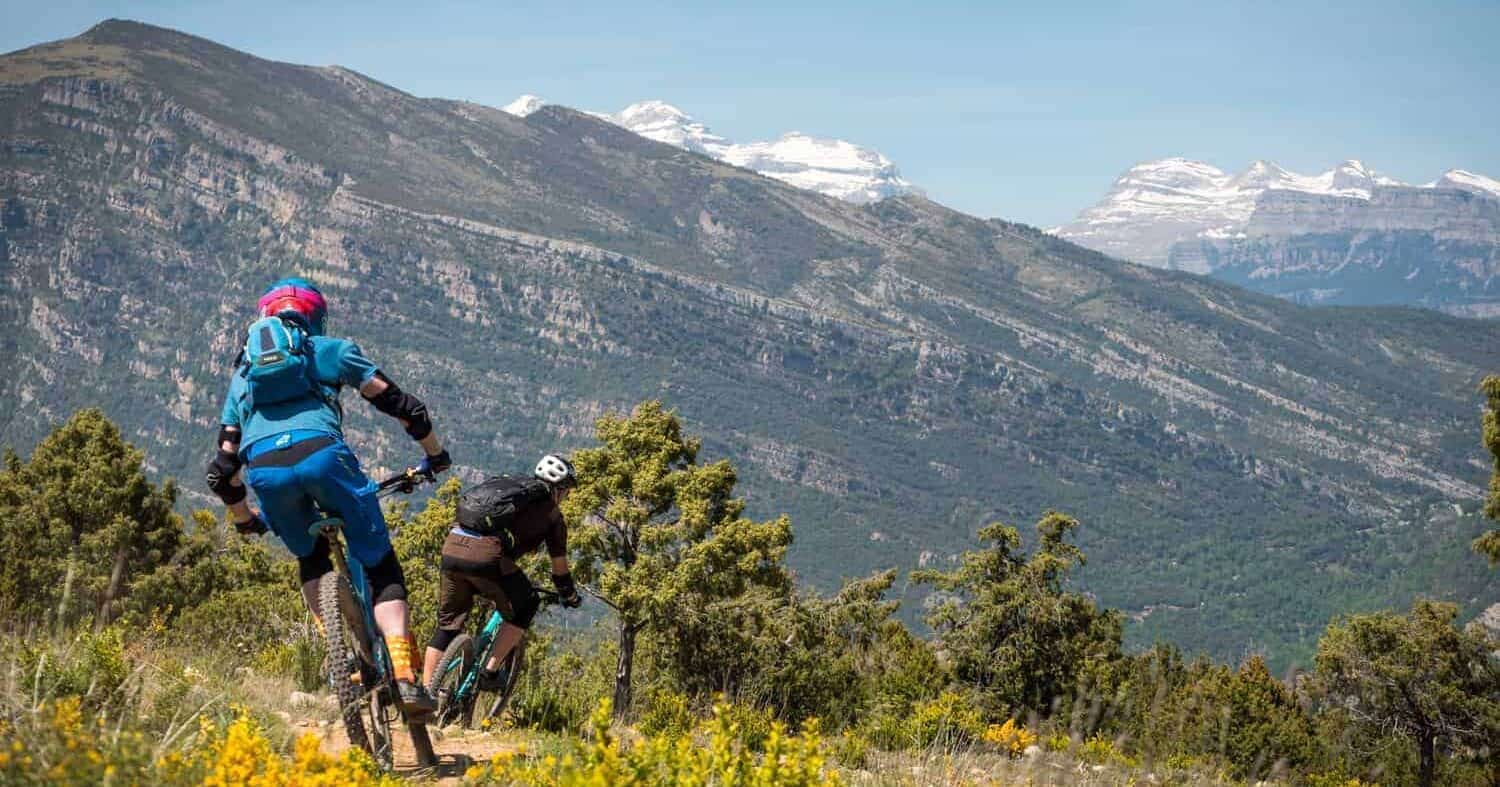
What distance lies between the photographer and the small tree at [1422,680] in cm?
4344

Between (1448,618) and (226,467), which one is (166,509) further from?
(1448,618)

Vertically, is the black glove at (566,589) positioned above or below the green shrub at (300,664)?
above

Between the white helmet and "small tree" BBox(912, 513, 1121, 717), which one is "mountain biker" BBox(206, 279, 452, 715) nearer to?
the white helmet

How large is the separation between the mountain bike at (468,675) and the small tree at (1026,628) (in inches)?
1055

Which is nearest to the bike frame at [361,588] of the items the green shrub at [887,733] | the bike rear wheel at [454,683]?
the bike rear wheel at [454,683]

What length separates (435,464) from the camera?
26.4 ft

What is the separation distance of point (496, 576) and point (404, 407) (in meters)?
2.09

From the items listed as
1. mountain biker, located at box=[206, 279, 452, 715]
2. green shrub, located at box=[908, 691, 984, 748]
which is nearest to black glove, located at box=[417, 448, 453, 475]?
mountain biker, located at box=[206, 279, 452, 715]

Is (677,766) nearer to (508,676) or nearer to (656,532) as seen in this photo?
(508,676)

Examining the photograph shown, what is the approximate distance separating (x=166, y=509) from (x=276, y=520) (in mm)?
39590

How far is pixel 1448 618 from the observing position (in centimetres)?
4584

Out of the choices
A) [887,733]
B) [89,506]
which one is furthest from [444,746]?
[89,506]

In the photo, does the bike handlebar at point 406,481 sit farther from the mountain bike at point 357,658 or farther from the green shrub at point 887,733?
the green shrub at point 887,733

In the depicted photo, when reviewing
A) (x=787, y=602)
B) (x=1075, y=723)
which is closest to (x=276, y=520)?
(x=1075, y=723)
